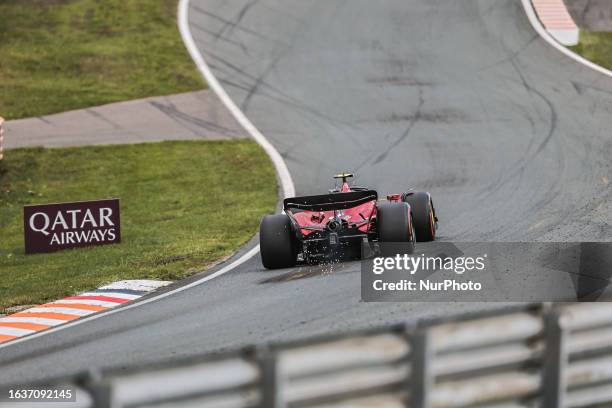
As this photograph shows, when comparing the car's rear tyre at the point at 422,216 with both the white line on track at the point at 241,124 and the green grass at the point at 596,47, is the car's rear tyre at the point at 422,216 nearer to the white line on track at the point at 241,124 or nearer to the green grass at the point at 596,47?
the white line on track at the point at 241,124

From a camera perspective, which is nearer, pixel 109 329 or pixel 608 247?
pixel 109 329

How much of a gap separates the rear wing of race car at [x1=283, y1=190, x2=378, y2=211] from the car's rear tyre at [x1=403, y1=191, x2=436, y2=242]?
0.91 metres

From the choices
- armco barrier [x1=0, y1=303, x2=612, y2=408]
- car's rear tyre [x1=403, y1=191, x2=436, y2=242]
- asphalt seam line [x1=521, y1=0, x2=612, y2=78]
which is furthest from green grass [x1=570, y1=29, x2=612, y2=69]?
armco barrier [x1=0, y1=303, x2=612, y2=408]

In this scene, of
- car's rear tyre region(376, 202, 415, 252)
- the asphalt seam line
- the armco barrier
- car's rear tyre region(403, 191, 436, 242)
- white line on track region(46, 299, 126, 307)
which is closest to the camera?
the armco barrier

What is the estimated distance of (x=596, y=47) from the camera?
31766 millimetres

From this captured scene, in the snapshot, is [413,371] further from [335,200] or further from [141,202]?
[141,202]

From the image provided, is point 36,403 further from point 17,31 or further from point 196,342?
point 17,31

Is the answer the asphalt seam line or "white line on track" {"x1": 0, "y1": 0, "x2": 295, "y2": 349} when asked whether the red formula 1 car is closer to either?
"white line on track" {"x1": 0, "y1": 0, "x2": 295, "y2": 349}

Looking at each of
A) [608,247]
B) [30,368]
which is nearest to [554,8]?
[608,247]

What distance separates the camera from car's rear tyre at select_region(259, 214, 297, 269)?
14.1 m

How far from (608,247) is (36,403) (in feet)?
30.8

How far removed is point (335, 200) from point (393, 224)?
3.91ft

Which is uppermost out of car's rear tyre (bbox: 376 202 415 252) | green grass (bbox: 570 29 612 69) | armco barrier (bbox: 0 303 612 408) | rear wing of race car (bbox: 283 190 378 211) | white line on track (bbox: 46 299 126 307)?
green grass (bbox: 570 29 612 69)

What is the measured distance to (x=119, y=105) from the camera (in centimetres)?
2978
